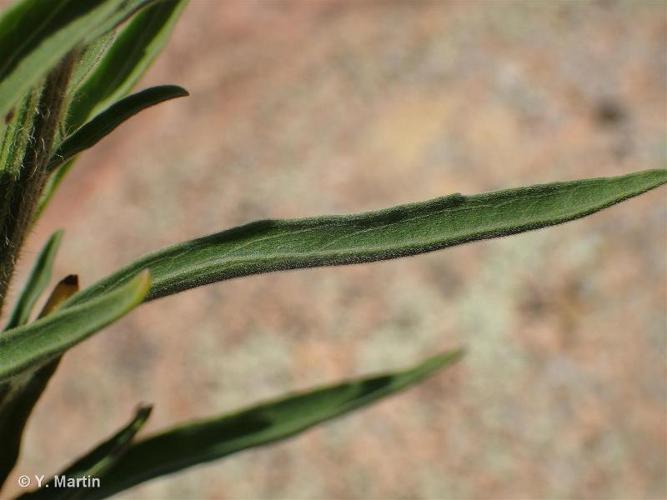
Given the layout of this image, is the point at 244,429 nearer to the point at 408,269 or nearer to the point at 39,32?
the point at 39,32

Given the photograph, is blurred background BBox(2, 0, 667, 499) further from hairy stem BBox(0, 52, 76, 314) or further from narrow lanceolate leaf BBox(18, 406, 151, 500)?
hairy stem BBox(0, 52, 76, 314)

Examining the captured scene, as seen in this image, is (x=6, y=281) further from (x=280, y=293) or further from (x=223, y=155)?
(x=223, y=155)

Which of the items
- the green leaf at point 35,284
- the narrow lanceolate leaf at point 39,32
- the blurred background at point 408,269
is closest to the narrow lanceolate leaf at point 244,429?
the green leaf at point 35,284

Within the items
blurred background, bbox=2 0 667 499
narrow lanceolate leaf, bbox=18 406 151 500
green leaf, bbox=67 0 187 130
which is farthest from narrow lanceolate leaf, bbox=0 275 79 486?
blurred background, bbox=2 0 667 499

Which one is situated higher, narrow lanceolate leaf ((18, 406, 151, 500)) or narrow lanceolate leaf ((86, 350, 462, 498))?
narrow lanceolate leaf ((86, 350, 462, 498))

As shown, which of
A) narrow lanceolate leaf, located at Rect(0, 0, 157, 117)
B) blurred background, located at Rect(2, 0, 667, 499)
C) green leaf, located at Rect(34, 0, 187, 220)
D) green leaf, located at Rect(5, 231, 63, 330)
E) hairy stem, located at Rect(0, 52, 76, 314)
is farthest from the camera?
blurred background, located at Rect(2, 0, 667, 499)

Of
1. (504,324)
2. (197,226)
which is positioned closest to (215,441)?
(504,324)

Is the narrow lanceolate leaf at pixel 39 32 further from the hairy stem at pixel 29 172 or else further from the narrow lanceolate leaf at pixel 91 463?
the narrow lanceolate leaf at pixel 91 463
